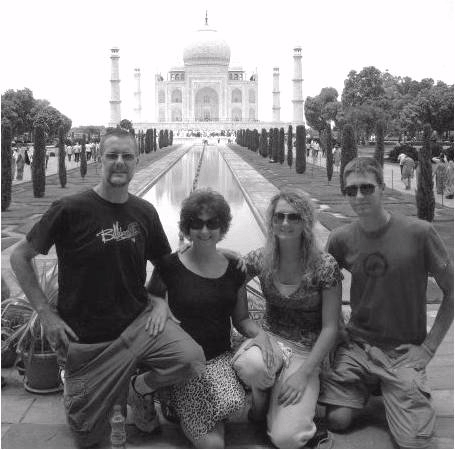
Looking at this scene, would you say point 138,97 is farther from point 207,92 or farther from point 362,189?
point 362,189

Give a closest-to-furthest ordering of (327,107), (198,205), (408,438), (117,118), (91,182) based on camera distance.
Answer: (408,438), (198,205), (91,182), (327,107), (117,118)

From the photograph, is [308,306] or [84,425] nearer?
[84,425]

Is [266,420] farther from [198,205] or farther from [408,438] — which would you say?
[198,205]

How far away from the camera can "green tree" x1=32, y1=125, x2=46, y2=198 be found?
411 inches

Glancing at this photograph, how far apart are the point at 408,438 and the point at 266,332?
556mm

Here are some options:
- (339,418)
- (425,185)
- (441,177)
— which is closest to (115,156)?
(339,418)

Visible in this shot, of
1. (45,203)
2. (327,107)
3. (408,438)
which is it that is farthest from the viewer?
(327,107)

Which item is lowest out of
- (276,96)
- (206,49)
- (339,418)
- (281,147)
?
(339,418)

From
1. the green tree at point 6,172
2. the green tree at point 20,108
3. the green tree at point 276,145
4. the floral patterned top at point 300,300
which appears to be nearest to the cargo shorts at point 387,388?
the floral patterned top at point 300,300

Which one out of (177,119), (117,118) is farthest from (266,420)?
(177,119)

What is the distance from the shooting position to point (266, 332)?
2.25m

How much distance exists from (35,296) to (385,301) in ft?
3.72

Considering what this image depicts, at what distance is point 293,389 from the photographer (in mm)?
2076

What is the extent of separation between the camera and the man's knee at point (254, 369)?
208 cm
